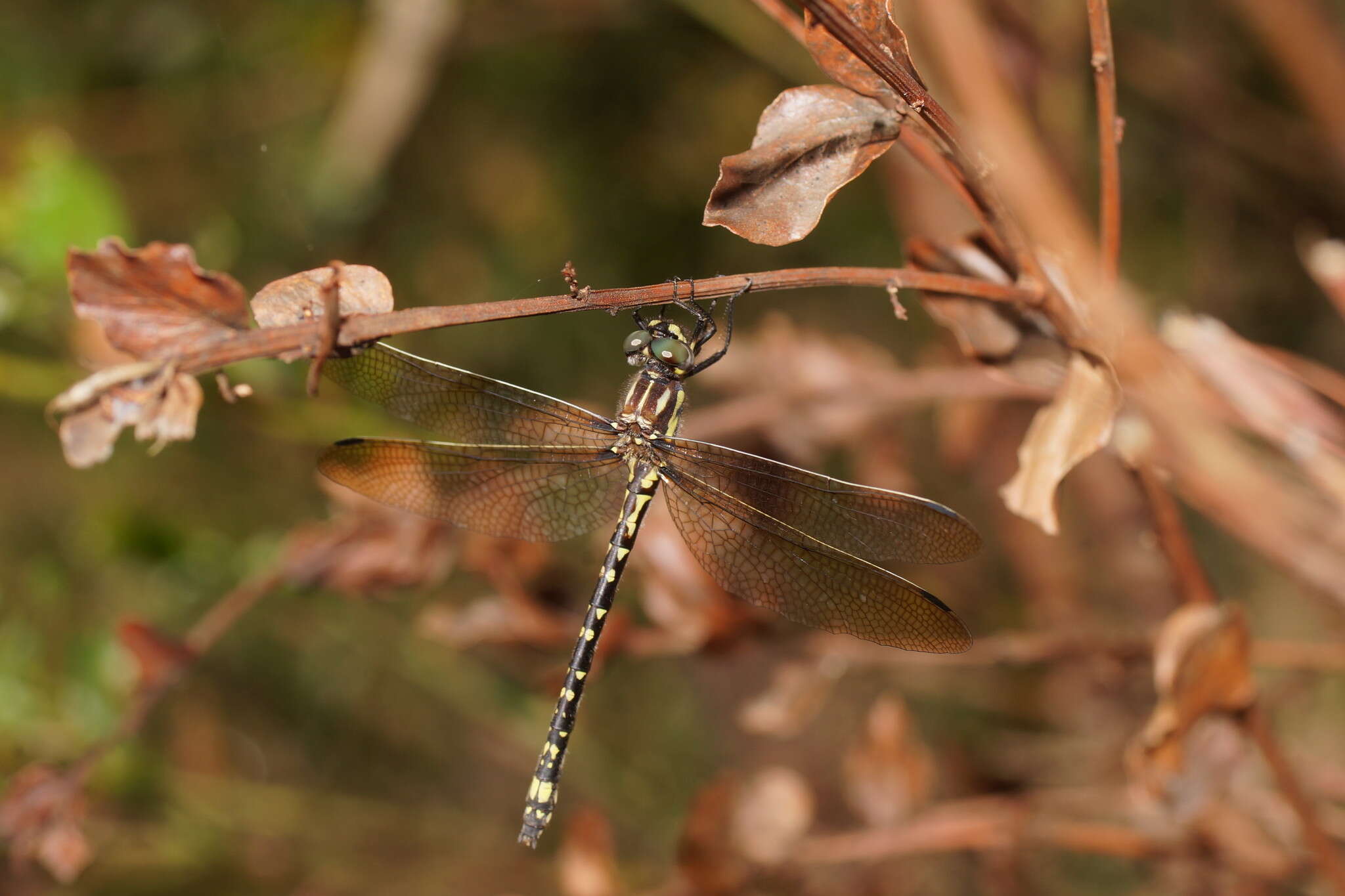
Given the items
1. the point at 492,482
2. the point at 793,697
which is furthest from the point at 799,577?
the point at 492,482

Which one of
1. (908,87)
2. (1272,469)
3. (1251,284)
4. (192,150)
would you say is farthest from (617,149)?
(908,87)

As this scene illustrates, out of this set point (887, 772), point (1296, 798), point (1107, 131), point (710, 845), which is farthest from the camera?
point (887, 772)

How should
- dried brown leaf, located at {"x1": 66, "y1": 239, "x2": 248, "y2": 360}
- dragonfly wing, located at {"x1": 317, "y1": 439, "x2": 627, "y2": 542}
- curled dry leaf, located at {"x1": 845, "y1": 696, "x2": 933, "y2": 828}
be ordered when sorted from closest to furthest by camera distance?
dried brown leaf, located at {"x1": 66, "y1": 239, "x2": 248, "y2": 360} < dragonfly wing, located at {"x1": 317, "y1": 439, "x2": 627, "y2": 542} < curled dry leaf, located at {"x1": 845, "y1": 696, "x2": 933, "y2": 828}

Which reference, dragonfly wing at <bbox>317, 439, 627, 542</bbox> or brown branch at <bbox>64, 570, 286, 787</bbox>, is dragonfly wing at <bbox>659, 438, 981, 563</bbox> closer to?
dragonfly wing at <bbox>317, 439, 627, 542</bbox>

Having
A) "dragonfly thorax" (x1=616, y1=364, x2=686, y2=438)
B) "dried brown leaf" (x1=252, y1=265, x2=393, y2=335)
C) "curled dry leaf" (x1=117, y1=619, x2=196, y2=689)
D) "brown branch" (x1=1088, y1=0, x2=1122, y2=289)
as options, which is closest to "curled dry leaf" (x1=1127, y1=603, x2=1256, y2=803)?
"brown branch" (x1=1088, y1=0, x2=1122, y2=289)

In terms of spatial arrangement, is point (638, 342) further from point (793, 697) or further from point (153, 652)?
point (153, 652)

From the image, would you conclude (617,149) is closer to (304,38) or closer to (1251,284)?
(304,38)
